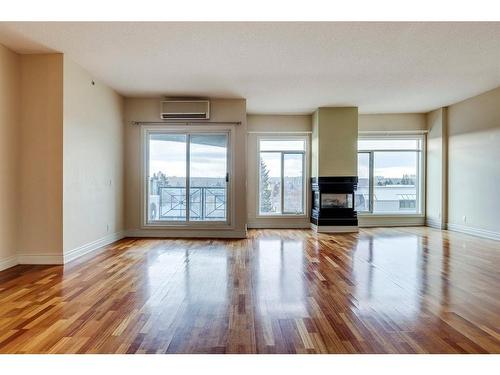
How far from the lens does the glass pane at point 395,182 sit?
808 centimetres

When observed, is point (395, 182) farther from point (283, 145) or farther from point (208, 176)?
point (208, 176)

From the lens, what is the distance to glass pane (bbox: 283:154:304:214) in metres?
7.95

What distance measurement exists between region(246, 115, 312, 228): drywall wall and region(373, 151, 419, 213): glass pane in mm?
1756

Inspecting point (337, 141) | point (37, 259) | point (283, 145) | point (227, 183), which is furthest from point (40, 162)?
point (337, 141)

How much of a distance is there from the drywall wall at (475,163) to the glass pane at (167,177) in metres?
5.50

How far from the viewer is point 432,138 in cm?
775

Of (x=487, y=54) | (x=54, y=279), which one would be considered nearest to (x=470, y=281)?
(x=487, y=54)

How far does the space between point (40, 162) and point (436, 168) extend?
24.6 ft

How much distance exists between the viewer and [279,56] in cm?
423

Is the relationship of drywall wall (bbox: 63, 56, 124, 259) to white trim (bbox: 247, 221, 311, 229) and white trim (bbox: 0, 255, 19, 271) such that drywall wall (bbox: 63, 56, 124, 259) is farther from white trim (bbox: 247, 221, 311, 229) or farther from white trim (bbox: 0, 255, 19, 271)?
white trim (bbox: 247, 221, 311, 229)

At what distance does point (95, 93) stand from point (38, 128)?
1212mm

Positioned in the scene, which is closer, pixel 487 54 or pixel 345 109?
pixel 487 54
